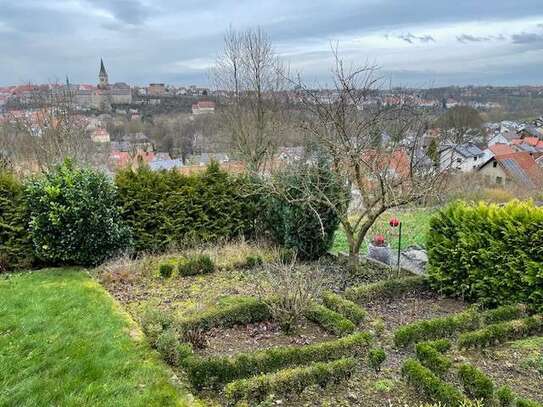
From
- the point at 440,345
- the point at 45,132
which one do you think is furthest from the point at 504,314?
the point at 45,132

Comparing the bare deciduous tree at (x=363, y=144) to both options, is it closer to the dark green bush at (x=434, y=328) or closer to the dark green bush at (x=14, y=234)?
the dark green bush at (x=434, y=328)

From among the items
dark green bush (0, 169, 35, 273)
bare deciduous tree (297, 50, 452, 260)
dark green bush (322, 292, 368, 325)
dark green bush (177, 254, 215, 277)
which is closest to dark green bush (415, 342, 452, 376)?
dark green bush (322, 292, 368, 325)

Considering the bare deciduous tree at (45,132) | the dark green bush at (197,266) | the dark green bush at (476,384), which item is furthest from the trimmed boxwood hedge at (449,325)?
the bare deciduous tree at (45,132)

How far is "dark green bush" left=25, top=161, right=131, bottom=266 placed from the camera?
8.40 m

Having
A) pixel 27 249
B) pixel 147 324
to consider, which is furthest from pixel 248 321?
pixel 27 249

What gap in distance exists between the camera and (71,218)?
8.45 m

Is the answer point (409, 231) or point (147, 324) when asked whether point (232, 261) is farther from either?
point (409, 231)

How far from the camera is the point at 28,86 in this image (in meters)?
19.1

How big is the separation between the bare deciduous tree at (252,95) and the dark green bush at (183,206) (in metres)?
3.99

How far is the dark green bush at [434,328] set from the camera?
5039 mm

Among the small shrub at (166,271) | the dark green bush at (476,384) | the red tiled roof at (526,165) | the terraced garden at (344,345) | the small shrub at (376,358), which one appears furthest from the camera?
the red tiled roof at (526,165)

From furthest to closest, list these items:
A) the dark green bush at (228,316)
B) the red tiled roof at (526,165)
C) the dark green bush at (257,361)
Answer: the red tiled roof at (526,165), the dark green bush at (228,316), the dark green bush at (257,361)

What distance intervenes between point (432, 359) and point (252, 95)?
39.3 ft

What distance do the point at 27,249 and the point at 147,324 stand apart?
497 centimetres
